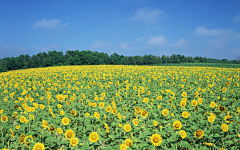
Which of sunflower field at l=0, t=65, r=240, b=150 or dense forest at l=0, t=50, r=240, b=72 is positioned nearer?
sunflower field at l=0, t=65, r=240, b=150

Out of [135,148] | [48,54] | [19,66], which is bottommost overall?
[135,148]

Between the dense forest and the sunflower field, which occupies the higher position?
the dense forest

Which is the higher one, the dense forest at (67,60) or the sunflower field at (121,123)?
the dense forest at (67,60)

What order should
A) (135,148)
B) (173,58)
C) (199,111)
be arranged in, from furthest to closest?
(173,58) < (199,111) < (135,148)

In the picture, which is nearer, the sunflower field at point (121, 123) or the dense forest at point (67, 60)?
the sunflower field at point (121, 123)

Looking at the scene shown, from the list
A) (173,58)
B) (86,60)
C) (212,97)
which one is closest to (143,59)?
(173,58)

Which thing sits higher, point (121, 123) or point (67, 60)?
point (67, 60)

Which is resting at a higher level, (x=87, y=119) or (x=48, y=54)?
(x=48, y=54)

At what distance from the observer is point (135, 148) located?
284 cm

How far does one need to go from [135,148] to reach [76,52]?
74793 mm

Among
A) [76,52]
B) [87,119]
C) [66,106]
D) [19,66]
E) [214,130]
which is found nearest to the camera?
[214,130]

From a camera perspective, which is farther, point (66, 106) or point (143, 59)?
point (143, 59)

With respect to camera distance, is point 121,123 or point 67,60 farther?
point 67,60

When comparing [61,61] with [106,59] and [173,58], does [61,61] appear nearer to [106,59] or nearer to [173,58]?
[106,59]
